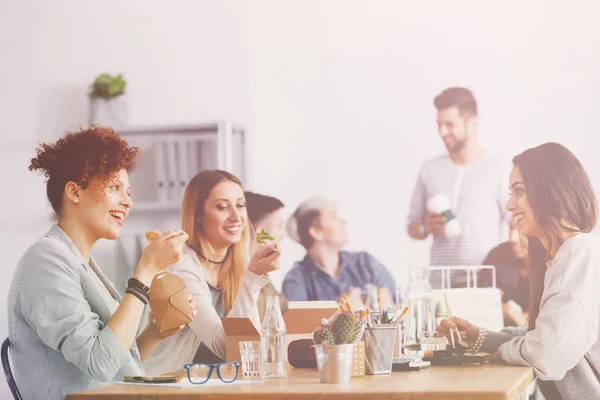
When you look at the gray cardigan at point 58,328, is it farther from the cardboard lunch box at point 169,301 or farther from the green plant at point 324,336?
the green plant at point 324,336

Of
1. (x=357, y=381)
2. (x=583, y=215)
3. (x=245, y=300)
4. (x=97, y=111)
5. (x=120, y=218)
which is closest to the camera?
(x=357, y=381)

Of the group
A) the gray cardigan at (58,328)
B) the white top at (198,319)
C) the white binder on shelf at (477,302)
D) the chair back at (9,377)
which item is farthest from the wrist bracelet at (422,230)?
the chair back at (9,377)

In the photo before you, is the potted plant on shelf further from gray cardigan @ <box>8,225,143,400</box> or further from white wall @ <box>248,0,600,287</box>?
gray cardigan @ <box>8,225,143,400</box>

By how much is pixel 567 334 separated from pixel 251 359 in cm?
117

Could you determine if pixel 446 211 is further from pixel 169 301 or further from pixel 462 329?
pixel 169 301

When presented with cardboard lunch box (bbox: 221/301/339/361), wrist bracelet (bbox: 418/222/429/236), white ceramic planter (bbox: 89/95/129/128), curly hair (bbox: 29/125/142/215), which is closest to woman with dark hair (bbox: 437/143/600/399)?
wrist bracelet (bbox: 418/222/429/236)

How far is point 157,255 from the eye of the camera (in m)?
2.37

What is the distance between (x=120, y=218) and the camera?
8.51 ft

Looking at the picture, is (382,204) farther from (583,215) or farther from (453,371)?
(453,371)

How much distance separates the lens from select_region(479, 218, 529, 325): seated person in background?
334 cm

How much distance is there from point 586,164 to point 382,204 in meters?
0.84

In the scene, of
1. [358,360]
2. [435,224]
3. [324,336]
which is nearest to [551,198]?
[435,224]

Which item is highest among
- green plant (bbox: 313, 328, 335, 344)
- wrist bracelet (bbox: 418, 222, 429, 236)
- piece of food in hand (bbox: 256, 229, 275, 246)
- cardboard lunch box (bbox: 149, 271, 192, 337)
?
wrist bracelet (bbox: 418, 222, 429, 236)

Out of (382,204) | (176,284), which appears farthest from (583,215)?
(176,284)
